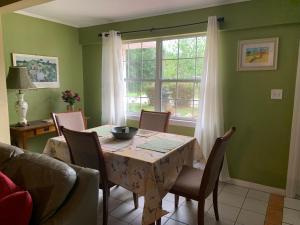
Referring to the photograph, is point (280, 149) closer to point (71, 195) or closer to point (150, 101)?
point (150, 101)

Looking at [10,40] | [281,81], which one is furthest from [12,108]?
[281,81]

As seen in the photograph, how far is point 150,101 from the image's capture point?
3684 millimetres

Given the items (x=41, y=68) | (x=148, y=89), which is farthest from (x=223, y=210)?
(x=41, y=68)

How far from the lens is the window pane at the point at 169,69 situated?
3.38m

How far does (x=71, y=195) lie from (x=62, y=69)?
9.69 ft

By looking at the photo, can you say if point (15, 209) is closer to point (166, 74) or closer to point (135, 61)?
point (166, 74)

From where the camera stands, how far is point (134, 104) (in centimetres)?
387

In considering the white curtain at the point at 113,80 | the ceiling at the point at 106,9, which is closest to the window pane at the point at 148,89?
the white curtain at the point at 113,80

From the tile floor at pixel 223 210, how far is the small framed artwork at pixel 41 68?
1.99 m

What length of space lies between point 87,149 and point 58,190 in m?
0.69

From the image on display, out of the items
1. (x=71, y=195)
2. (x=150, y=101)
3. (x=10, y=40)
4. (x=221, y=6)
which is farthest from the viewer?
(x=150, y=101)

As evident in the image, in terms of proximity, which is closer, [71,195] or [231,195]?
[71,195]

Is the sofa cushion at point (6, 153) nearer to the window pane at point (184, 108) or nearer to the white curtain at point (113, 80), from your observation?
the white curtain at point (113, 80)

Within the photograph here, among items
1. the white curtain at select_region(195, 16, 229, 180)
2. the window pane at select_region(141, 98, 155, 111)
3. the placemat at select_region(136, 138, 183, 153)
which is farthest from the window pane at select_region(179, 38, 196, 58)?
the placemat at select_region(136, 138, 183, 153)
